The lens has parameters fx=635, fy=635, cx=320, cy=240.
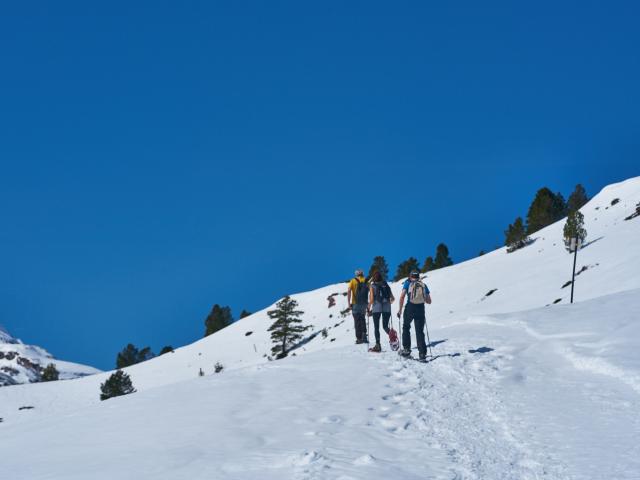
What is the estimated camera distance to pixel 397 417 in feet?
34.7

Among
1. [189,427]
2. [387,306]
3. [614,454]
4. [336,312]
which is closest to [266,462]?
[189,427]

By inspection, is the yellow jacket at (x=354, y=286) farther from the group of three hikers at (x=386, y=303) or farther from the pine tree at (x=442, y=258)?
the pine tree at (x=442, y=258)

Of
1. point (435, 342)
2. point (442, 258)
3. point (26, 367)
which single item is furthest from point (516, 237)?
point (26, 367)

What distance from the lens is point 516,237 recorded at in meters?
82.6

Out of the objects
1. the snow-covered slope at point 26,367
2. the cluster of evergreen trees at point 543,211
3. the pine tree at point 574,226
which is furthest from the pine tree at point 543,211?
the snow-covered slope at point 26,367

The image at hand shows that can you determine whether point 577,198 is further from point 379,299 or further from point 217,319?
point 379,299

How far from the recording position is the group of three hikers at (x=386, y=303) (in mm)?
16172

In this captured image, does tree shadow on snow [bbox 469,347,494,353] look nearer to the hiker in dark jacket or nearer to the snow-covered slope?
the hiker in dark jacket

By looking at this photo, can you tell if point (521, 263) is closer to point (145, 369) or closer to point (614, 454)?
point (145, 369)

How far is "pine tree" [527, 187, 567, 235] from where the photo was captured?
10025 centimetres

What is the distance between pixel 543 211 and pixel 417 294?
9080 centimetres

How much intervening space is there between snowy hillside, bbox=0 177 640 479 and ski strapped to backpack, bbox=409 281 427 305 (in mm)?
1548

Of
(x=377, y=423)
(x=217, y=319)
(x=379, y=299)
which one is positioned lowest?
(x=377, y=423)

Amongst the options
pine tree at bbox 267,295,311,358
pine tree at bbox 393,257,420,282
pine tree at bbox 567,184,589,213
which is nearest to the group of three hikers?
pine tree at bbox 267,295,311,358
